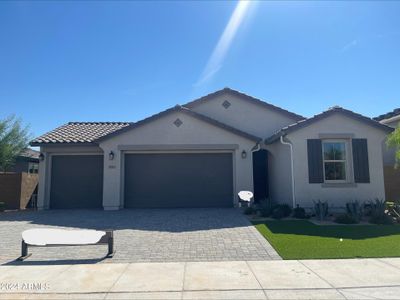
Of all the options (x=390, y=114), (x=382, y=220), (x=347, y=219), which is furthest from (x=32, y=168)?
(x=390, y=114)

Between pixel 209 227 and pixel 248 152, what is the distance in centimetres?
582

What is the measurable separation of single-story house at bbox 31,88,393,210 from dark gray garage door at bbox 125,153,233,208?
0.16 feet

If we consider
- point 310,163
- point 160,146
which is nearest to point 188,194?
point 160,146

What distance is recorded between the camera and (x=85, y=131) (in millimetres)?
17547

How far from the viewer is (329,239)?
843cm

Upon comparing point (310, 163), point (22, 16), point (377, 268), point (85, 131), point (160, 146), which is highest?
point (22, 16)

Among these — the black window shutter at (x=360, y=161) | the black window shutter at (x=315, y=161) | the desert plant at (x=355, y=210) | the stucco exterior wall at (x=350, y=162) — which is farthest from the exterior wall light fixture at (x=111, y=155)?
the black window shutter at (x=360, y=161)

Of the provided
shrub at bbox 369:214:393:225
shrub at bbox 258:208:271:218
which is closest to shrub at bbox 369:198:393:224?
shrub at bbox 369:214:393:225

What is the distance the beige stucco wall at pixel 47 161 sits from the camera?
1547 cm

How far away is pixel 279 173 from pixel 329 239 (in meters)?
6.64

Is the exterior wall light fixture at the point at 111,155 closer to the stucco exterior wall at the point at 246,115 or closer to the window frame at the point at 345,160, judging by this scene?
the stucco exterior wall at the point at 246,115

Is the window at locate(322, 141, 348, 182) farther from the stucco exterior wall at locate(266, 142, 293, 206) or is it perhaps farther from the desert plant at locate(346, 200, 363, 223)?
the stucco exterior wall at locate(266, 142, 293, 206)

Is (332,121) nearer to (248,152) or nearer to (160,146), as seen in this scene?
(248,152)

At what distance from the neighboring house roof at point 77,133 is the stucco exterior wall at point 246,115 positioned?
18.4ft
